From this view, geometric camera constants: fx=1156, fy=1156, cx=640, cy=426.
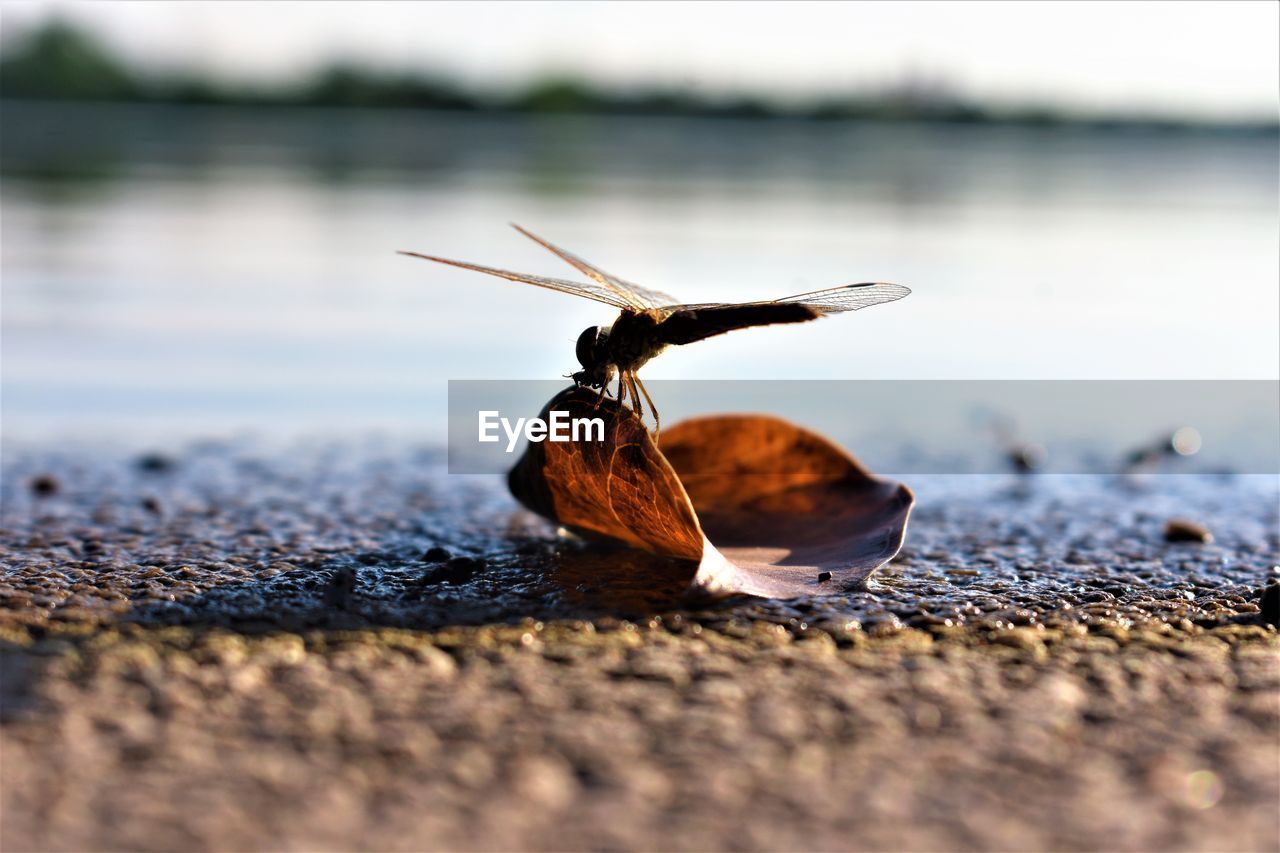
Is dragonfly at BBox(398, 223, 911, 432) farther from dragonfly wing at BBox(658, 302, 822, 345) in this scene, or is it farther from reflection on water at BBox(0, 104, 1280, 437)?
reflection on water at BBox(0, 104, 1280, 437)

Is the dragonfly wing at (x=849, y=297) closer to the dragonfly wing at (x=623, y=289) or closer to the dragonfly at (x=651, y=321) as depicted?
the dragonfly at (x=651, y=321)

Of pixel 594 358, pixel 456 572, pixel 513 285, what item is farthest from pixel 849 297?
pixel 513 285

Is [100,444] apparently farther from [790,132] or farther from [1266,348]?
[790,132]

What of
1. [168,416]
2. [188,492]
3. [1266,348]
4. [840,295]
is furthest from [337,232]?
[840,295]

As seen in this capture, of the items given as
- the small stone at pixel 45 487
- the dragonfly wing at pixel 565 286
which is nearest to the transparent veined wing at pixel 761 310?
the dragonfly wing at pixel 565 286

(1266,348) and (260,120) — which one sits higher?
(260,120)
